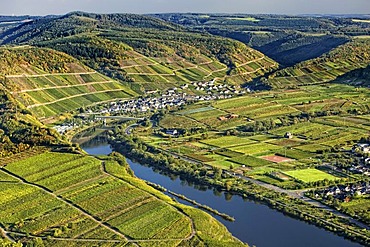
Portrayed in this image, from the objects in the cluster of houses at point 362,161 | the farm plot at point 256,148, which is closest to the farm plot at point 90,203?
the farm plot at point 256,148

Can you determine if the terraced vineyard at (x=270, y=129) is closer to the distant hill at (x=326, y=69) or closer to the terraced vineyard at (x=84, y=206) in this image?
the terraced vineyard at (x=84, y=206)

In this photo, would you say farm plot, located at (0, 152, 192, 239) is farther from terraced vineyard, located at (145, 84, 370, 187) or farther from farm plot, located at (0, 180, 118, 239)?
terraced vineyard, located at (145, 84, 370, 187)

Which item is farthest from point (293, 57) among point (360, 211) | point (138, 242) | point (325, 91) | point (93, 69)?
point (138, 242)

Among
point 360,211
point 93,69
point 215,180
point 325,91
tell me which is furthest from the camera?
point 93,69

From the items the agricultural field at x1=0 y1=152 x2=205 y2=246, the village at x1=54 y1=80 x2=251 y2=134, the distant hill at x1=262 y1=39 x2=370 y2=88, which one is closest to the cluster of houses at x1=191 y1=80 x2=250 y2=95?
the village at x1=54 y1=80 x2=251 y2=134

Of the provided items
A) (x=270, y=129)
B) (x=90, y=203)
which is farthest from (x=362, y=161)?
(x=90, y=203)

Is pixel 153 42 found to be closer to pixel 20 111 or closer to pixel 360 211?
pixel 20 111

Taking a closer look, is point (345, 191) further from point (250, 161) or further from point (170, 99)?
point (170, 99)
